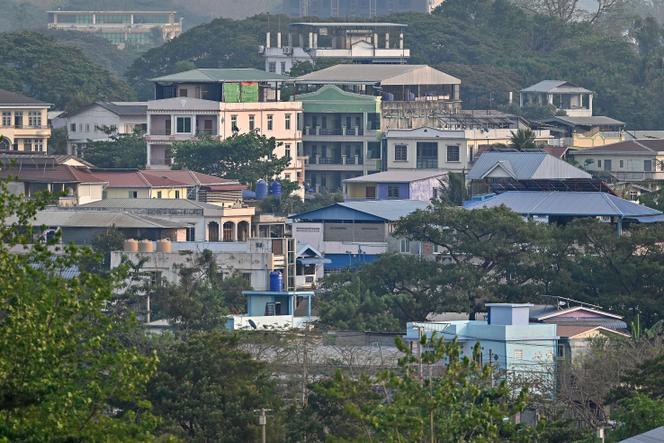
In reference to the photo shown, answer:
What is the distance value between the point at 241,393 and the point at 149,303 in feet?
40.9

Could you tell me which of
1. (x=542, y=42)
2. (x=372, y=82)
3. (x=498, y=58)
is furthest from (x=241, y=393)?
(x=542, y=42)

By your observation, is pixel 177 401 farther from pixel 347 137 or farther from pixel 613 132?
pixel 613 132

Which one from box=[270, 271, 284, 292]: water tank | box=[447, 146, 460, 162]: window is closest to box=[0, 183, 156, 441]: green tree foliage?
box=[270, 271, 284, 292]: water tank

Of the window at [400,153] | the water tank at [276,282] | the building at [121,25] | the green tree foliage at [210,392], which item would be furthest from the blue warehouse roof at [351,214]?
the building at [121,25]

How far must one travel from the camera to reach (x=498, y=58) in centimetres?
9669

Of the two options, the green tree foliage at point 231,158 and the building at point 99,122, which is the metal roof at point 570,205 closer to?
the green tree foliage at point 231,158

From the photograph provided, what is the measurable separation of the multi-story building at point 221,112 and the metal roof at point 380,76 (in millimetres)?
2714

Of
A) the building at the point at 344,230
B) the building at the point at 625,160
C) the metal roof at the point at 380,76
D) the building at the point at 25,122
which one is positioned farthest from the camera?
the metal roof at the point at 380,76

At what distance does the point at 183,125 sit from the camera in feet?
230

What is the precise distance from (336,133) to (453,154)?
5.91m

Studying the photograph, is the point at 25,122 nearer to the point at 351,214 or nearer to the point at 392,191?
the point at 392,191

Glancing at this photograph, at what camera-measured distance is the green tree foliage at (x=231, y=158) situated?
6450 centimetres

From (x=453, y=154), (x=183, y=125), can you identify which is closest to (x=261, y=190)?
(x=183, y=125)

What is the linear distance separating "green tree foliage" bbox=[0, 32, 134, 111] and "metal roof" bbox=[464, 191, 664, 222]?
3395 cm
